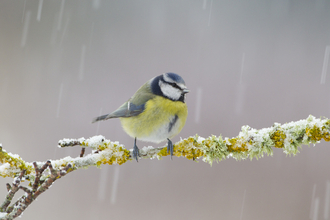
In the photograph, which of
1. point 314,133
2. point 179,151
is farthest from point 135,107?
point 314,133

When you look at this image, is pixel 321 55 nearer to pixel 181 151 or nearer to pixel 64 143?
pixel 181 151

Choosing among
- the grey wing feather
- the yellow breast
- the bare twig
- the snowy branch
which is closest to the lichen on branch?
the snowy branch

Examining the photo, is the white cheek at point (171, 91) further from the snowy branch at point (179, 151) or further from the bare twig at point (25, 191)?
the bare twig at point (25, 191)

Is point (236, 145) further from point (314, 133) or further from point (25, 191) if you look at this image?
point (25, 191)

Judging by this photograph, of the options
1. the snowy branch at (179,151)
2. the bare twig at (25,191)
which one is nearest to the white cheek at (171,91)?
the snowy branch at (179,151)

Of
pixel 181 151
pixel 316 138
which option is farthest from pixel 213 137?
pixel 316 138

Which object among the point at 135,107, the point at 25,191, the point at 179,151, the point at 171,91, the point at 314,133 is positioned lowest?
the point at 25,191

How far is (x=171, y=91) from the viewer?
4.83 ft

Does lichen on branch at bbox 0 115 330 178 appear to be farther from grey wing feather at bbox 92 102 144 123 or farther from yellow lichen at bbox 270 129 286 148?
grey wing feather at bbox 92 102 144 123

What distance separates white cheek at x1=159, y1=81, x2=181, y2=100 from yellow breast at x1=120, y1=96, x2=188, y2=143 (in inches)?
1.2

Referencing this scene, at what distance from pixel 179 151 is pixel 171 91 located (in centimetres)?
55

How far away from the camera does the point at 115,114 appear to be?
155 centimetres

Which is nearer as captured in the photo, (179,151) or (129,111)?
(179,151)

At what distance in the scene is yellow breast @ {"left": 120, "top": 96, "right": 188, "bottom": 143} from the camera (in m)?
1.41
